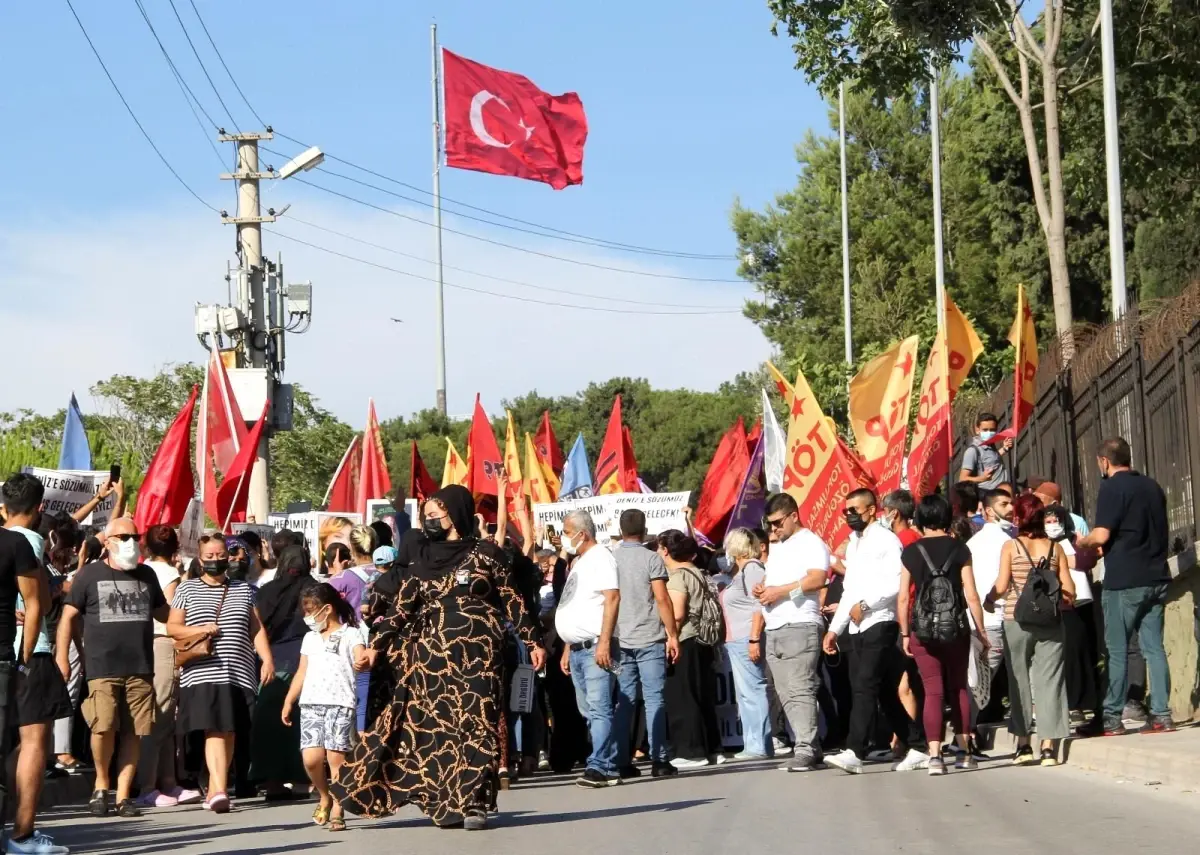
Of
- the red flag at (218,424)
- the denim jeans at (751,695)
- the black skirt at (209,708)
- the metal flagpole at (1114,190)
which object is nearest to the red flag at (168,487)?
the red flag at (218,424)

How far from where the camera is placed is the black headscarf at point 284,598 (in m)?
13.5

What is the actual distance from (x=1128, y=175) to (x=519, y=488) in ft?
35.3

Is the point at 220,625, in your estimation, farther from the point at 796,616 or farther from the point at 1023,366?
the point at 1023,366

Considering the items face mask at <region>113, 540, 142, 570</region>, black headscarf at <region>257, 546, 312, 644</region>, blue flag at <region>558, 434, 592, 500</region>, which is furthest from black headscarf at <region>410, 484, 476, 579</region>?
blue flag at <region>558, 434, 592, 500</region>

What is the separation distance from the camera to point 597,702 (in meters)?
12.8

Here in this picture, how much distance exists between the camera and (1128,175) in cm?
3069

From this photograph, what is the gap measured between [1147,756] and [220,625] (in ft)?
18.5

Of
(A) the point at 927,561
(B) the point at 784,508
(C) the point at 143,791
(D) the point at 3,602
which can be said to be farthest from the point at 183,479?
(D) the point at 3,602

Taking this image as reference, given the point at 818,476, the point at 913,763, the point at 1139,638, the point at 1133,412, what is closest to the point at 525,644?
the point at 913,763

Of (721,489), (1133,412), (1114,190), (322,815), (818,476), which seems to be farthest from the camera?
(721,489)

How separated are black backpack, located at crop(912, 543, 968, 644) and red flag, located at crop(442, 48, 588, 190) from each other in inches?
1207

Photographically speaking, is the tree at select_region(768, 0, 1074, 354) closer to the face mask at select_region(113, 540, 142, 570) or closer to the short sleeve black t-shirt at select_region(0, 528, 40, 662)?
the face mask at select_region(113, 540, 142, 570)

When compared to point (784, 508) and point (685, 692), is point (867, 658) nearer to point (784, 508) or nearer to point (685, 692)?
point (784, 508)

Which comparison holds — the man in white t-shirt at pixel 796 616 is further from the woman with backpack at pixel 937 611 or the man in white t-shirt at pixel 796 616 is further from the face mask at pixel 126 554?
the face mask at pixel 126 554
